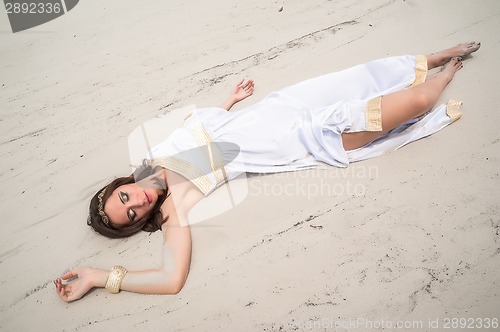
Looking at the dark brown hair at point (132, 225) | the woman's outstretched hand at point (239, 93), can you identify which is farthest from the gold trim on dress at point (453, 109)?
the dark brown hair at point (132, 225)

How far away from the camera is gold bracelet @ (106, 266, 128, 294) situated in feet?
6.59

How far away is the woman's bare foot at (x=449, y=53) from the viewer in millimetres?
2492

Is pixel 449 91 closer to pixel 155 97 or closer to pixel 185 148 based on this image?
pixel 185 148

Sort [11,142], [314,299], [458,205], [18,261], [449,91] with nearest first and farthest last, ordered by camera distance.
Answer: [314,299] → [458,205] → [18,261] → [449,91] → [11,142]

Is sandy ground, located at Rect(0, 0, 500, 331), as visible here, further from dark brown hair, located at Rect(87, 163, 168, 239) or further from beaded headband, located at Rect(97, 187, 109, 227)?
beaded headband, located at Rect(97, 187, 109, 227)

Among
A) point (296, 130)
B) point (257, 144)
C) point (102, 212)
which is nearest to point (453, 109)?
point (296, 130)

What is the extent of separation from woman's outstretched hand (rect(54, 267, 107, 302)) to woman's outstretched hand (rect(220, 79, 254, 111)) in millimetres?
1549

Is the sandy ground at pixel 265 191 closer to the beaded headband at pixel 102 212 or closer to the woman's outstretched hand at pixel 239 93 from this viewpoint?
the woman's outstretched hand at pixel 239 93

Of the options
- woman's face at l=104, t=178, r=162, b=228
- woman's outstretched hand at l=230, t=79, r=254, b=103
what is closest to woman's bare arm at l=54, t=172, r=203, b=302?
A: woman's face at l=104, t=178, r=162, b=228

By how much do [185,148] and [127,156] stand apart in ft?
2.46

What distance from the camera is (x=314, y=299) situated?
186 centimetres

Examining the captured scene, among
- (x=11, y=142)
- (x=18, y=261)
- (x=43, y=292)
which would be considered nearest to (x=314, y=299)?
(x=43, y=292)

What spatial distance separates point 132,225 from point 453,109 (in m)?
2.40

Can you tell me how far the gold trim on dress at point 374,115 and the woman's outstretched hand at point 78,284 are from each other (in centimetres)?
193
